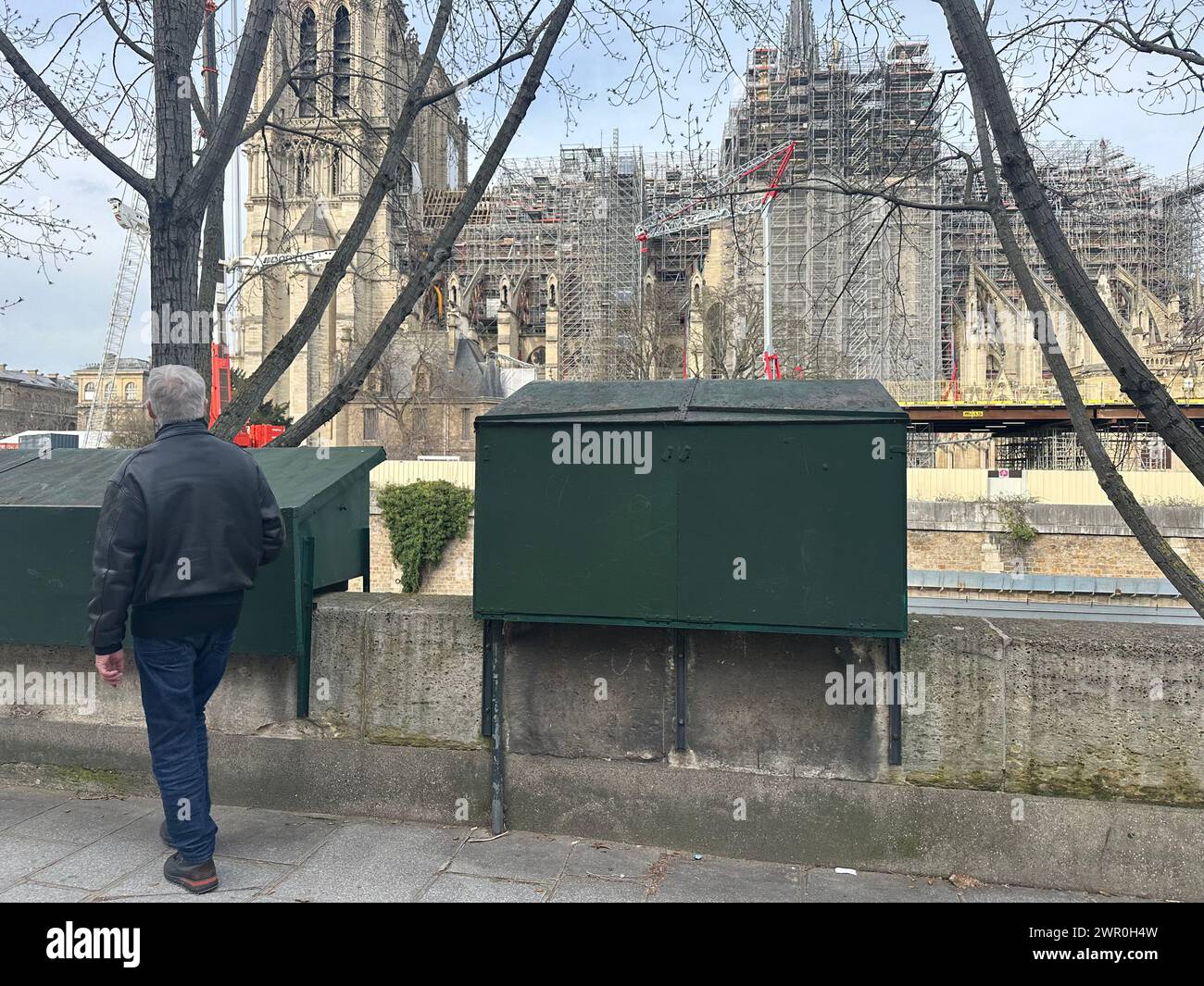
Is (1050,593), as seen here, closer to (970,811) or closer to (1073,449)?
(970,811)

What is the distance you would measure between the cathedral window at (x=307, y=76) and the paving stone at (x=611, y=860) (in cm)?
536

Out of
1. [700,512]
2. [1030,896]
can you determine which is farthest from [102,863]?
[1030,896]

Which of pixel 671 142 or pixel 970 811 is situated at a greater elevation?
pixel 671 142

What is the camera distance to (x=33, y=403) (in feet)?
307

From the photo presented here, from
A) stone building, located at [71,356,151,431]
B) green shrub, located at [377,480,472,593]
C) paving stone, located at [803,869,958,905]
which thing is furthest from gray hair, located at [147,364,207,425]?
stone building, located at [71,356,151,431]

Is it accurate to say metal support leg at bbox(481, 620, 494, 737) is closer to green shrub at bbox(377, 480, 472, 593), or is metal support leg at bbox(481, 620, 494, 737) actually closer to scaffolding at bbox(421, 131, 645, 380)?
green shrub at bbox(377, 480, 472, 593)

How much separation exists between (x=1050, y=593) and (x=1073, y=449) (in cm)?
2536

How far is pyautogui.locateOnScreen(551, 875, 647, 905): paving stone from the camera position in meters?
3.44

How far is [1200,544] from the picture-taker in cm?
2222

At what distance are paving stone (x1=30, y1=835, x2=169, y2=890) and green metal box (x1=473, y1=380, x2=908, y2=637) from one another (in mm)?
1754

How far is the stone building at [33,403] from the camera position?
289 feet

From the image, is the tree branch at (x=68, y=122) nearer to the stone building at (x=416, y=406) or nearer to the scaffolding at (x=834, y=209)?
the scaffolding at (x=834, y=209)

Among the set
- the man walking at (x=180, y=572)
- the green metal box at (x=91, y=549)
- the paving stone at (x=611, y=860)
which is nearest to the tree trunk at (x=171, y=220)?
the green metal box at (x=91, y=549)

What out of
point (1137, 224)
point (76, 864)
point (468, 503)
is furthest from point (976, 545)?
point (76, 864)
